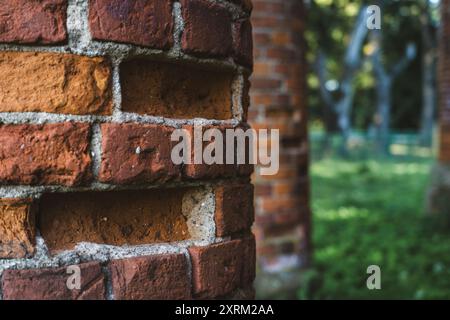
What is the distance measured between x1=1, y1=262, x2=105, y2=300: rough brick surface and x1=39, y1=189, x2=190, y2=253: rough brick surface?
5 centimetres

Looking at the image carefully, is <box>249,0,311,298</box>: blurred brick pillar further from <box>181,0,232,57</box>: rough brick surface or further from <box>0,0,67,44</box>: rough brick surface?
<box>0,0,67,44</box>: rough brick surface

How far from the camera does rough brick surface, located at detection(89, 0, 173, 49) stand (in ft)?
2.60

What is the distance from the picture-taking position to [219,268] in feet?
3.04

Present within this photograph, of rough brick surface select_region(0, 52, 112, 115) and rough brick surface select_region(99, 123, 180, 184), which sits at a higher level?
rough brick surface select_region(0, 52, 112, 115)

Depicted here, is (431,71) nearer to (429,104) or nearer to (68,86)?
(429,104)

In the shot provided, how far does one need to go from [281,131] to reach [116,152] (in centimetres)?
241

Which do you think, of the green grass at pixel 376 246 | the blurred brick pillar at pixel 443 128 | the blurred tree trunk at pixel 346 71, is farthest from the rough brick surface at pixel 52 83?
the blurred tree trunk at pixel 346 71

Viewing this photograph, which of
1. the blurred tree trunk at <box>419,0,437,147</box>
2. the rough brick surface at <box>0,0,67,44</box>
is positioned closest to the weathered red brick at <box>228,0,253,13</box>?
the rough brick surface at <box>0,0,67,44</box>

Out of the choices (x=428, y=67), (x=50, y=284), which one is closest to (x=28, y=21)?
(x=50, y=284)

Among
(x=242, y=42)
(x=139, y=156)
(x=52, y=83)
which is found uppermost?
(x=242, y=42)

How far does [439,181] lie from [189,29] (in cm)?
562

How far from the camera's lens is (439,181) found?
5820mm

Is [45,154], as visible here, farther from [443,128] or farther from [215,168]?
[443,128]

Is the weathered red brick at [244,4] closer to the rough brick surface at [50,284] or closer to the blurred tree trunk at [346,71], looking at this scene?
the rough brick surface at [50,284]
